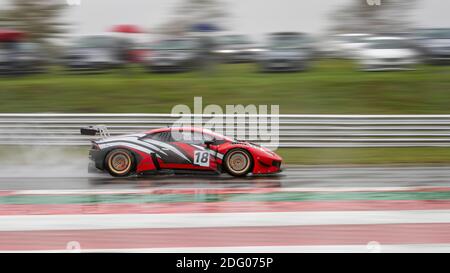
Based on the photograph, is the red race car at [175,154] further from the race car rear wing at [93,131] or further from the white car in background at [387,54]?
the white car in background at [387,54]

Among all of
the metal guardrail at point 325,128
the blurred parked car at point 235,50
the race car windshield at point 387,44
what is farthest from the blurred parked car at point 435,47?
the metal guardrail at point 325,128

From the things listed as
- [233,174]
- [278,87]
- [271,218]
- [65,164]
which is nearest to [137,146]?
[233,174]

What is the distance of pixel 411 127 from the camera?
1230cm

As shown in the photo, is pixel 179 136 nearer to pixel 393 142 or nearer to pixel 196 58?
pixel 393 142

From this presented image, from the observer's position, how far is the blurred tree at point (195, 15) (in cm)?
1934

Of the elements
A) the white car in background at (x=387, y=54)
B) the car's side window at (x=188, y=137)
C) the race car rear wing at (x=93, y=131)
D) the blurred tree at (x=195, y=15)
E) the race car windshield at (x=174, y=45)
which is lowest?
the car's side window at (x=188, y=137)

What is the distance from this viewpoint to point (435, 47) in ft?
61.9

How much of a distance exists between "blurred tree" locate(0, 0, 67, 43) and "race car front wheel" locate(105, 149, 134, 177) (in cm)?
1152

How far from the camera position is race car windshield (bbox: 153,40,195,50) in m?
18.0

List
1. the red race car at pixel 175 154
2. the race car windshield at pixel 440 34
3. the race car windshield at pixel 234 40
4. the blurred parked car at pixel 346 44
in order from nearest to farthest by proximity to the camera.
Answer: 1. the red race car at pixel 175 154
2. the blurred parked car at pixel 346 44
3. the race car windshield at pixel 440 34
4. the race car windshield at pixel 234 40

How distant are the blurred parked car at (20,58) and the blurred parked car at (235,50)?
578 cm

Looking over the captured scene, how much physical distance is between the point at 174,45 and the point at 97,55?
249 cm

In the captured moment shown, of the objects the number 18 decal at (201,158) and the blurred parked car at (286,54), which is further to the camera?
the blurred parked car at (286,54)

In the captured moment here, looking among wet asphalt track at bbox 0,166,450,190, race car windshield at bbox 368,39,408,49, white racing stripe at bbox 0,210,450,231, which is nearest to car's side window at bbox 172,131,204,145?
wet asphalt track at bbox 0,166,450,190
